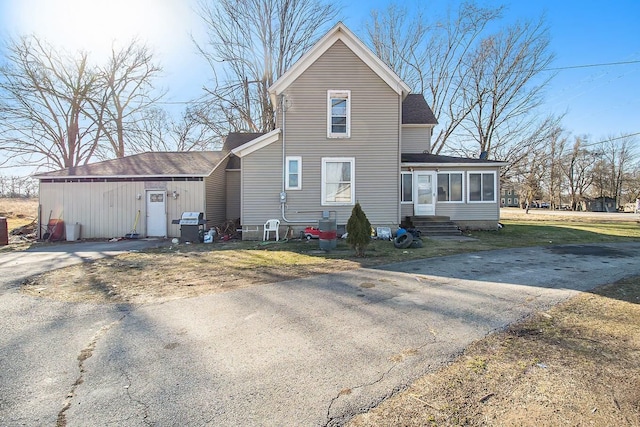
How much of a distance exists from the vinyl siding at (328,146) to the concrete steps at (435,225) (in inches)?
77.0

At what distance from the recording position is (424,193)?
14.9m

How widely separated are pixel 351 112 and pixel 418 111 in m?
6.70

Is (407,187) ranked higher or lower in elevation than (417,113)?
lower

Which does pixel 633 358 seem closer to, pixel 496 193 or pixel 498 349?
pixel 498 349

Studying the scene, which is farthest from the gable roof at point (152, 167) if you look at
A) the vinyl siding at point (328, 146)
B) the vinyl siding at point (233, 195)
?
the vinyl siding at point (328, 146)

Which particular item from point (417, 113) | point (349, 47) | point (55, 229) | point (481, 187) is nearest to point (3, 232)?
point (55, 229)

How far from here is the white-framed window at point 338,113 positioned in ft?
41.7

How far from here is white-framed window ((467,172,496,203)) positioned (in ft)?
49.4

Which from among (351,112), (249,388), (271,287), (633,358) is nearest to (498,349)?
(633,358)

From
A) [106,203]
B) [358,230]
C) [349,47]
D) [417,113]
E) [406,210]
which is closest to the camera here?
[358,230]

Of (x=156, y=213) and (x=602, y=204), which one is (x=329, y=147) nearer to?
(x=156, y=213)

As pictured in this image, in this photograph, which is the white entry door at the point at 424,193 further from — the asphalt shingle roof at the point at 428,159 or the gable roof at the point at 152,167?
the gable roof at the point at 152,167

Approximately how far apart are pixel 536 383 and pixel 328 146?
10992mm

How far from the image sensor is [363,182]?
1289 cm
